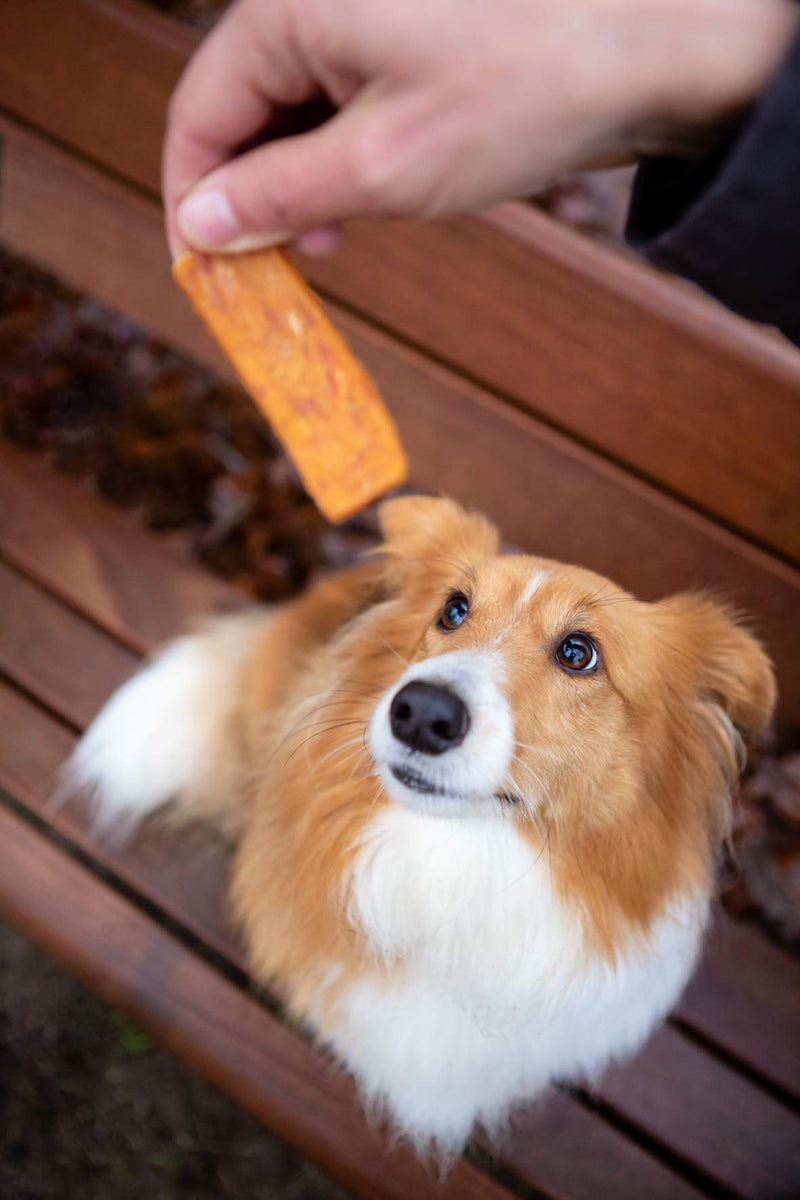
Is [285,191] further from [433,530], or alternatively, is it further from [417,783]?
[417,783]

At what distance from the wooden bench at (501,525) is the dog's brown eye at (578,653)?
2.79 feet

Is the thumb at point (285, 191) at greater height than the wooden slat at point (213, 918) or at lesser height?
greater

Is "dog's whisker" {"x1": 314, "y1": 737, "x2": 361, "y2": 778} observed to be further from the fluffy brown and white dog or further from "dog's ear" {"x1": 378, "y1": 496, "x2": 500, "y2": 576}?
"dog's ear" {"x1": 378, "y1": 496, "x2": 500, "y2": 576}

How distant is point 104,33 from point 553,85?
65.8 inches

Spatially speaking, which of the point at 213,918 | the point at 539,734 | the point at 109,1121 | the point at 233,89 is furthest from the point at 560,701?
the point at 109,1121

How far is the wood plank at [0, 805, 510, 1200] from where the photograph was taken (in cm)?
187

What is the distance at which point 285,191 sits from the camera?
1.02 metres

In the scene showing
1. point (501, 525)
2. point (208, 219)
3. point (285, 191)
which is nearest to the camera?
point (285, 191)

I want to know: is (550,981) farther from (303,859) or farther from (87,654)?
(87,654)

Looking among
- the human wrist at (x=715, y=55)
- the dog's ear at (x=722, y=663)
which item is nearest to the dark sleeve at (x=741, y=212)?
the human wrist at (x=715, y=55)

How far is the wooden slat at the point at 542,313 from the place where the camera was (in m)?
1.95


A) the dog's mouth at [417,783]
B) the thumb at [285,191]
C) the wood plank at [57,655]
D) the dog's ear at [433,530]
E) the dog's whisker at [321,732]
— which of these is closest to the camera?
the thumb at [285,191]

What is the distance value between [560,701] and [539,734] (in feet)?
0.23

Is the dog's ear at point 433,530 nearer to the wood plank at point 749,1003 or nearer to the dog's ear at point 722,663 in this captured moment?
the dog's ear at point 722,663
